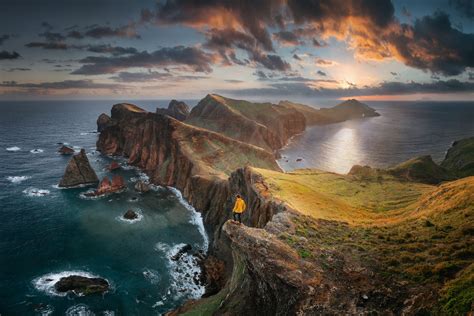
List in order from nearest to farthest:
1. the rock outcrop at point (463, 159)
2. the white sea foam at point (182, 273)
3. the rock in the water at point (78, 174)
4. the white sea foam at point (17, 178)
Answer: the white sea foam at point (182, 273), the rock outcrop at point (463, 159), the rock in the water at point (78, 174), the white sea foam at point (17, 178)

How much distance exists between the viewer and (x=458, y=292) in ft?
61.7

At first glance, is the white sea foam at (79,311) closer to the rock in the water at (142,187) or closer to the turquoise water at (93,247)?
the turquoise water at (93,247)

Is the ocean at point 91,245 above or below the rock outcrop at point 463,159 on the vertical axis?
below

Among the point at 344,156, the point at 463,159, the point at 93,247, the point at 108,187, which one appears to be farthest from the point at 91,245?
the point at 344,156

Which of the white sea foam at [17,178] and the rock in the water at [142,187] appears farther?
the white sea foam at [17,178]

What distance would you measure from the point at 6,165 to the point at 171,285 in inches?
4442

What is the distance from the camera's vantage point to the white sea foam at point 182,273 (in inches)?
2011

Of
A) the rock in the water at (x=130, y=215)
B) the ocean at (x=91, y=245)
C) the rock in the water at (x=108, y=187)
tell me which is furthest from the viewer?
the rock in the water at (x=108, y=187)

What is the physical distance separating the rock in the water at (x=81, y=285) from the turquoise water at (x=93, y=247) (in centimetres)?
120

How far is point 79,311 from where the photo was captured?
149ft

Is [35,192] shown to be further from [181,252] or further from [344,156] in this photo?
[344,156]

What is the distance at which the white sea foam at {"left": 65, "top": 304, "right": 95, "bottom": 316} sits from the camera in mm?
45000

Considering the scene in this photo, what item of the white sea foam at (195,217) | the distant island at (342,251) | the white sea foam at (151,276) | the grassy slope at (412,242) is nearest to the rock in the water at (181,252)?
the white sea foam at (195,217)

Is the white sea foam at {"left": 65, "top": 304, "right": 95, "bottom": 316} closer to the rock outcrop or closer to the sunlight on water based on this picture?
the rock outcrop
